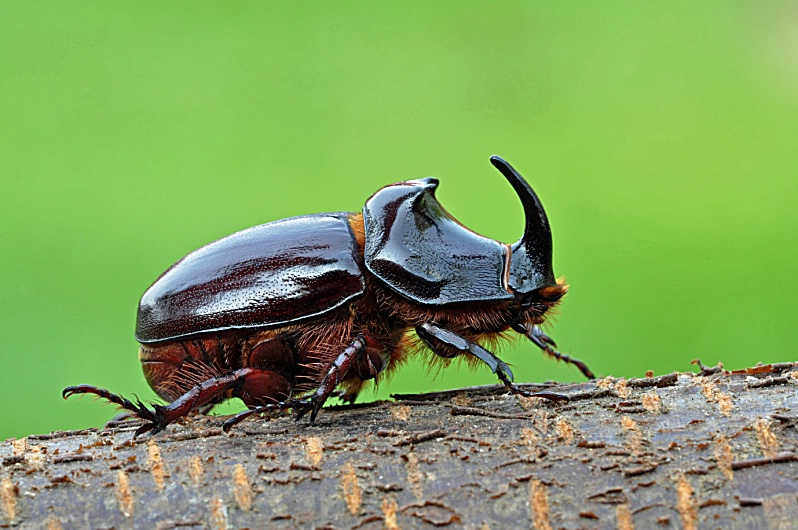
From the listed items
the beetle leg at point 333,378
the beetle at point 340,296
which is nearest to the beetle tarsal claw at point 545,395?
the beetle at point 340,296

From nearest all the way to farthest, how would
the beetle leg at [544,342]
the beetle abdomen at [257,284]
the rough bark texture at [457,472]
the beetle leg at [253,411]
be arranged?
the rough bark texture at [457,472] < the beetle leg at [253,411] < the beetle abdomen at [257,284] < the beetle leg at [544,342]

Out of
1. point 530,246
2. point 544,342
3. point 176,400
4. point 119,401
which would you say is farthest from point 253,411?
point 544,342

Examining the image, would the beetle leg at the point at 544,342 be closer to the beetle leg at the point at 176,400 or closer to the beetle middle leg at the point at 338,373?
the beetle middle leg at the point at 338,373

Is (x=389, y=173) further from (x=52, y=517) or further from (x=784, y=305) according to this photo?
(x=52, y=517)

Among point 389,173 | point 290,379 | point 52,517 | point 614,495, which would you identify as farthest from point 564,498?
point 389,173

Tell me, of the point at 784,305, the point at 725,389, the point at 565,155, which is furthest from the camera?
the point at 565,155

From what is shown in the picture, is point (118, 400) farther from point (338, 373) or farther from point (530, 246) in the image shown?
point (530, 246)
